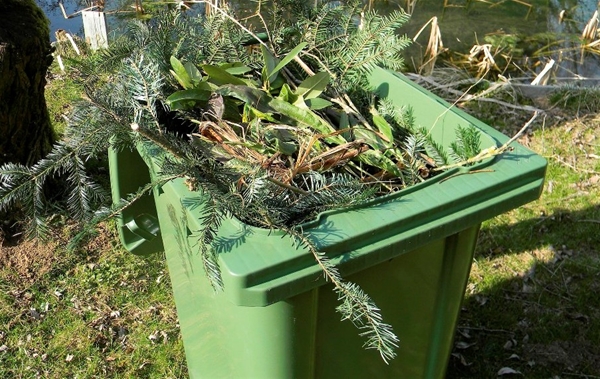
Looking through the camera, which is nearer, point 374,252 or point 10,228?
point 374,252

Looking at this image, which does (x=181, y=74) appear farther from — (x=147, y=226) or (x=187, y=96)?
(x=147, y=226)

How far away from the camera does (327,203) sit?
151 centimetres

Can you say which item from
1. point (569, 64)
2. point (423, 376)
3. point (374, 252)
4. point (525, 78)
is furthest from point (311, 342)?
point (569, 64)

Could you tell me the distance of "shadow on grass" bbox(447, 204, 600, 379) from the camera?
2.91 m

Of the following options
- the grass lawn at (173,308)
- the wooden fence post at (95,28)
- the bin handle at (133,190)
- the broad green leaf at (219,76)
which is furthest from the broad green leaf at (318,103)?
the wooden fence post at (95,28)

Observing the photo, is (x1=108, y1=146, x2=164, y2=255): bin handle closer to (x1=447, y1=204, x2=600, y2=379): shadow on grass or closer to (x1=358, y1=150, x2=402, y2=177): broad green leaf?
(x1=358, y1=150, x2=402, y2=177): broad green leaf

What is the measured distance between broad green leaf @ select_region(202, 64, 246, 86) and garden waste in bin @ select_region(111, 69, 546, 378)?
0.30 m

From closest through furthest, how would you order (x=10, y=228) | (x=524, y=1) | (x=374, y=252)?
(x=374, y=252)
(x=10, y=228)
(x=524, y=1)

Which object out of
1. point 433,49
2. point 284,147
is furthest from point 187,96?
point 433,49

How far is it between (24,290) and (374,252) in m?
2.36

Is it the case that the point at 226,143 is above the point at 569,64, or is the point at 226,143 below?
above

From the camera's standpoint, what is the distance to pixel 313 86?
1863mm

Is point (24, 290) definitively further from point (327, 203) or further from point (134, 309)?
point (327, 203)

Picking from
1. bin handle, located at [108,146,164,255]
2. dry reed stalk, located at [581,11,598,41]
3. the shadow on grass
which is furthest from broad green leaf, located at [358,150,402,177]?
dry reed stalk, located at [581,11,598,41]
